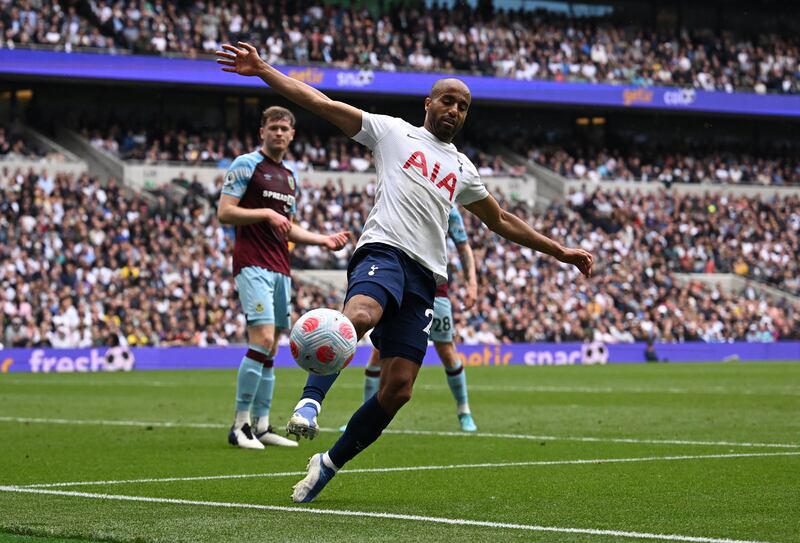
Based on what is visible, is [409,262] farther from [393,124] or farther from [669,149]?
[669,149]

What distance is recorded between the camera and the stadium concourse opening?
765 centimetres

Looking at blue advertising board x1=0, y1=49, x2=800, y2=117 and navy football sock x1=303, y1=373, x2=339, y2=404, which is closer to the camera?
navy football sock x1=303, y1=373, x2=339, y2=404

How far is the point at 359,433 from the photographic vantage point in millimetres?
7227

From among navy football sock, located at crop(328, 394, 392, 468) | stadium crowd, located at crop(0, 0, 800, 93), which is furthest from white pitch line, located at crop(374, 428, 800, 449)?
stadium crowd, located at crop(0, 0, 800, 93)

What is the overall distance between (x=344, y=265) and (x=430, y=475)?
31028 mm

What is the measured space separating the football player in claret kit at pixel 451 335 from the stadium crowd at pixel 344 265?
62.1 ft

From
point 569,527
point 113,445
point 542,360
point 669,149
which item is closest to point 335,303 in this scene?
point 542,360

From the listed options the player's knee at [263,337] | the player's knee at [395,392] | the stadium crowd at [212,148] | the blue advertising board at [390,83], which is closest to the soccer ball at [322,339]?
the player's knee at [395,392]

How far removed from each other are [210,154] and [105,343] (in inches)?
469

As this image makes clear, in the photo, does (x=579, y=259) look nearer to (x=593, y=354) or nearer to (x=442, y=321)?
(x=442, y=321)

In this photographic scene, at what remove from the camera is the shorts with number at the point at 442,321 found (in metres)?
13.2

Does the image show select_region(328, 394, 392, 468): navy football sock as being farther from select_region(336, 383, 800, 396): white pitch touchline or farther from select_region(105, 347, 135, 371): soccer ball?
select_region(105, 347, 135, 371): soccer ball

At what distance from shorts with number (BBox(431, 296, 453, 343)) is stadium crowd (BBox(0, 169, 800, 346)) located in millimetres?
19220

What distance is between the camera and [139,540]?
233 inches
